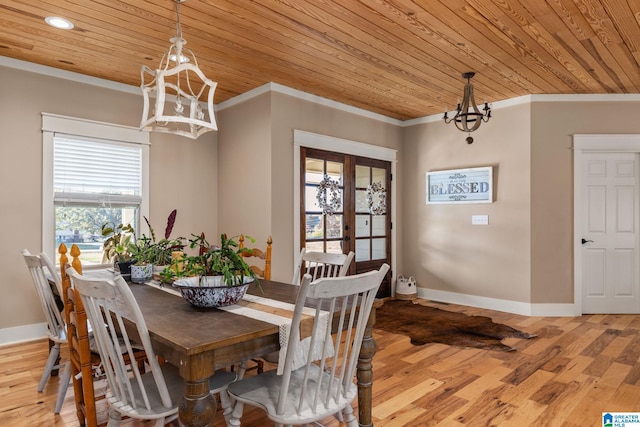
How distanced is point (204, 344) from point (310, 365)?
469mm

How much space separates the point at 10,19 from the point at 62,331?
2167mm

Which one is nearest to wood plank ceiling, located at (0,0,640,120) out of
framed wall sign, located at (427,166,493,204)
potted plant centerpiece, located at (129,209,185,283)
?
framed wall sign, located at (427,166,493,204)

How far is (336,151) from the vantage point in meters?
4.86

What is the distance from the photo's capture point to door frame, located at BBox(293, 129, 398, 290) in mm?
4414

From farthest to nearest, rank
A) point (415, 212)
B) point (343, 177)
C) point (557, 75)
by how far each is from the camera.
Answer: point (415, 212) → point (343, 177) → point (557, 75)

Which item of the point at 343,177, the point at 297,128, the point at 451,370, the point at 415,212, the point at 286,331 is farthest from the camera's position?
the point at 415,212

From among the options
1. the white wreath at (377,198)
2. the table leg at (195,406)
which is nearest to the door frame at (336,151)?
the white wreath at (377,198)

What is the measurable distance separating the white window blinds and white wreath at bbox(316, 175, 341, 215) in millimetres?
1960

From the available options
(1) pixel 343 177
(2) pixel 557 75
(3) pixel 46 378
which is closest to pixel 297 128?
(1) pixel 343 177

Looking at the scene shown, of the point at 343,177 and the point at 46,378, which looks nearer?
the point at 46,378

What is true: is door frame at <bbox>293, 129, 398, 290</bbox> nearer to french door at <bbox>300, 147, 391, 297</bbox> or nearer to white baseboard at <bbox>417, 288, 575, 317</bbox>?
french door at <bbox>300, 147, 391, 297</bbox>

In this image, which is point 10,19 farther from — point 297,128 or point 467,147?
point 467,147

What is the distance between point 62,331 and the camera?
97.7 inches

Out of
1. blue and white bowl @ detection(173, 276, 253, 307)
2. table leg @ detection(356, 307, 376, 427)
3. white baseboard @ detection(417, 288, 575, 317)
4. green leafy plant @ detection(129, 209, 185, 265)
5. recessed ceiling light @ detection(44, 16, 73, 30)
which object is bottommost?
white baseboard @ detection(417, 288, 575, 317)
